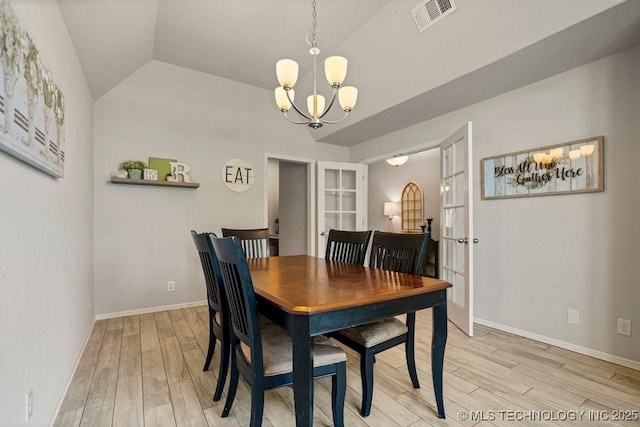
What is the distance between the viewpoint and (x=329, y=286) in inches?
60.5

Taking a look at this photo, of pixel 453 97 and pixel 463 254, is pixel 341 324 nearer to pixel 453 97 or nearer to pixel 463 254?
pixel 463 254

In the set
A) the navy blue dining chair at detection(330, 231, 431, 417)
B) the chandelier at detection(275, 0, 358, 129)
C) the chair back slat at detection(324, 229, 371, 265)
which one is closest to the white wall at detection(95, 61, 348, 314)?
the chair back slat at detection(324, 229, 371, 265)

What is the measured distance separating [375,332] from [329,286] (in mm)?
417

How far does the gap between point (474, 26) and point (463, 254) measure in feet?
6.55

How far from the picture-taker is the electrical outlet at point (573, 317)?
249 cm

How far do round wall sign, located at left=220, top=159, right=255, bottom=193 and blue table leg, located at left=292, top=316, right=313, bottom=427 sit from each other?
315cm

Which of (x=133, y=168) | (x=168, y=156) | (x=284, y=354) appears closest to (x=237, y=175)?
(x=168, y=156)

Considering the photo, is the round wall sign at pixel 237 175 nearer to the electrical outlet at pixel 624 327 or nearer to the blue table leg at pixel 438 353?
the blue table leg at pixel 438 353

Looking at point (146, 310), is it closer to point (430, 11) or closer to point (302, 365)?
point (302, 365)

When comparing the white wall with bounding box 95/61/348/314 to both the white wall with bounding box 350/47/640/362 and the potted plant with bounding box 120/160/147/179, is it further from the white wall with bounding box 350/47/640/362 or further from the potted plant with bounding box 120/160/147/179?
the white wall with bounding box 350/47/640/362

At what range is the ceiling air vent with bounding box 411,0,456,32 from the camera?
7.77ft

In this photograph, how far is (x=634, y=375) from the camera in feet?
6.87

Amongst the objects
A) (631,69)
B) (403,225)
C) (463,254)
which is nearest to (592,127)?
(631,69)

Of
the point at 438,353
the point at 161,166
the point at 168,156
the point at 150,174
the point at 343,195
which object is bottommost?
the point at 438,353
